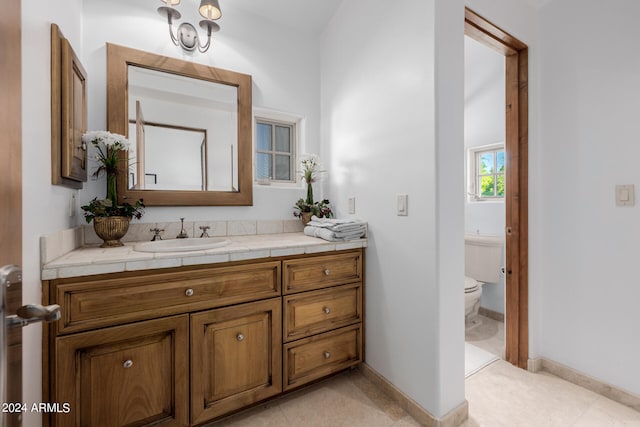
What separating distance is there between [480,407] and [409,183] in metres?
1.29

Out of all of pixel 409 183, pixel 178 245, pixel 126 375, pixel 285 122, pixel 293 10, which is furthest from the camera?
pixel 285 122

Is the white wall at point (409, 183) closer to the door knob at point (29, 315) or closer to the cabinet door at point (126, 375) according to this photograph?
the cabinet door at point (126, 375)

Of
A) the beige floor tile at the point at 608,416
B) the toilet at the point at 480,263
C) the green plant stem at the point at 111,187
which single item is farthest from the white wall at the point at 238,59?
the beige floor tile at the point at 608,416

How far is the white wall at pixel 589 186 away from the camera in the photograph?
1489mm

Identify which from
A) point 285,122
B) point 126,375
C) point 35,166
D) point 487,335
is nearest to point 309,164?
point 285,122

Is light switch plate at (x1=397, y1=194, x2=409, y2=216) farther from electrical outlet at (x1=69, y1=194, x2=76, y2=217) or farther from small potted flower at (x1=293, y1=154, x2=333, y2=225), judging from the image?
electrical outlet at (x1=69, y1=194, x2=76, y2=217)

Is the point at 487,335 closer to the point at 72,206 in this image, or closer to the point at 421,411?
the point at 421,411

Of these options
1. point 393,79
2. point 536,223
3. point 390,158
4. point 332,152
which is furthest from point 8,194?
point 536,223

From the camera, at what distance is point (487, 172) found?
286 centimetres

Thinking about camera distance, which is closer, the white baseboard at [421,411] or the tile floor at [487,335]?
the white baseboard at [421,411]

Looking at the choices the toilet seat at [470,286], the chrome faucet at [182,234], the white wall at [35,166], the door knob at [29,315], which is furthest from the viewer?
the toilet seat at [470,286]

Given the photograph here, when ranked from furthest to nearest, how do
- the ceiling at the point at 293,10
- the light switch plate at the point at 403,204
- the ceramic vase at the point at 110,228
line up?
the ceiling at the point at 293,10 → the light switch plate at the point at 403,204 → the ceramic vase at the point at 110,228

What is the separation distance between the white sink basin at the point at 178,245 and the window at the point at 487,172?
2614 millimetres

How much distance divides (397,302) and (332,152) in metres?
1.19
